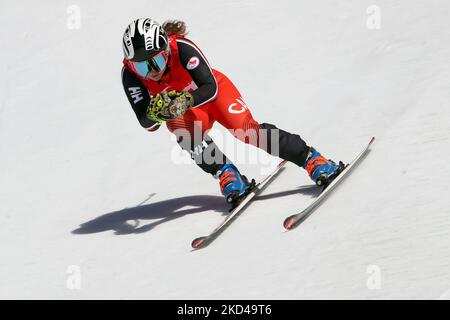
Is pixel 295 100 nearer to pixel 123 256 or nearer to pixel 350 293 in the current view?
pixel 123 256

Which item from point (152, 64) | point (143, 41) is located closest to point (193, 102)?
point (152, 64)

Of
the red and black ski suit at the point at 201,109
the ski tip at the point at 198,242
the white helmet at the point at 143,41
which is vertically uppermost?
the white helmet at the point at 143,41

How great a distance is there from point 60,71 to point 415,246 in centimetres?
919

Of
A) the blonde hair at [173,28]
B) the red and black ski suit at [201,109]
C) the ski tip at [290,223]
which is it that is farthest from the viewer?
the blonde hair at [173,28]

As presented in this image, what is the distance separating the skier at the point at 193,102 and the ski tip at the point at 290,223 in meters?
0.75

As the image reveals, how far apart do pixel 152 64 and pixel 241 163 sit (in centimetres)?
249

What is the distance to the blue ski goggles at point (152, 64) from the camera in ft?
21.0

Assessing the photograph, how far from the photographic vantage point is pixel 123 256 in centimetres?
634

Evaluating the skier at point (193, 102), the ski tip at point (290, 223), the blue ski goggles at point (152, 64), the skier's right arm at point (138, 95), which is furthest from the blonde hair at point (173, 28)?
the ski tip at point (290, 223)

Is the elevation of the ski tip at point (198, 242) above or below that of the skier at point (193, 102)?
below

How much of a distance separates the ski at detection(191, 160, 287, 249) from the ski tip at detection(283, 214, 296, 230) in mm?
591

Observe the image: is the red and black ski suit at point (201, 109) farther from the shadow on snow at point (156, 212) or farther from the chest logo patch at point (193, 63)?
the shadow on snow at point (156, 212)

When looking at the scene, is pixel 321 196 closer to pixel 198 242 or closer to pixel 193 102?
pixel 198 242

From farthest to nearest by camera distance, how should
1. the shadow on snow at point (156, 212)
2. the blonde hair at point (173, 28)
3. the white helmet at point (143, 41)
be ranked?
the shadow on snow at point (156, 212)
the blonde hair at point (173, 28)
the white helmet at point (143, 41)
